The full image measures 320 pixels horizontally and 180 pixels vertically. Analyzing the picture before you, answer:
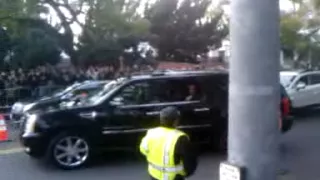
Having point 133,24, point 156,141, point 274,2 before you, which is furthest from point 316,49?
point 274,2

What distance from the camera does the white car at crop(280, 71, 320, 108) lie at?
1553 cm

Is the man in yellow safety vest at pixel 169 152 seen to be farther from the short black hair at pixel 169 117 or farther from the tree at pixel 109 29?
the tree at pixel 109 29

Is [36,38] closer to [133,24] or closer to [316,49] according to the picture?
[133,24]

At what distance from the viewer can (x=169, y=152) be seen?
375cm

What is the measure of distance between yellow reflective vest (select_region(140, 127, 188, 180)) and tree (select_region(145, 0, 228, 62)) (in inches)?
1193

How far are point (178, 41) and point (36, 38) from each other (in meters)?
Answer: 12.5

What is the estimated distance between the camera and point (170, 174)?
3771 millimetres

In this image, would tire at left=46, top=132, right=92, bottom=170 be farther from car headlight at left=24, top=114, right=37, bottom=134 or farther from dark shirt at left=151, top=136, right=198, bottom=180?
dark shirt at left=151, top=136, right=198, bottom=180

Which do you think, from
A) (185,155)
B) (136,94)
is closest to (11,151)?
(136,94)

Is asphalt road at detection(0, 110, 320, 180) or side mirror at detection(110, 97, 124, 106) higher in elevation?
side mirror at detection(110, 97, 124, 106)

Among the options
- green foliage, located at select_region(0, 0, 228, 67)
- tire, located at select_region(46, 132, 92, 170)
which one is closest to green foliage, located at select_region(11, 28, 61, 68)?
green foliage, located at select_region(0, 0, 228, 67)

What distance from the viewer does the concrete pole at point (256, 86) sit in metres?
1.52

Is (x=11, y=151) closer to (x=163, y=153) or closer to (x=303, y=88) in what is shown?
(x=163, y=153)

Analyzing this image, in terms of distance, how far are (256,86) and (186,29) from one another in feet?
115
